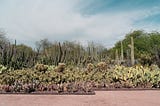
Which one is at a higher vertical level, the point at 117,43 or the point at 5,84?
the point at 117,43

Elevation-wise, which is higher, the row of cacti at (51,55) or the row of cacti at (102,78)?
the row of cacti at (51,55)

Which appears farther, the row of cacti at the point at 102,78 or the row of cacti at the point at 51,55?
the row of cacti at the point at 51,55

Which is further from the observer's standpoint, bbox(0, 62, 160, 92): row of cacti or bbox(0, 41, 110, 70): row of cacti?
bbox(0, 41, 110, 70): row of cacti

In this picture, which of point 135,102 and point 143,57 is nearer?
point 135,102

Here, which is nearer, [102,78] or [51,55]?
[102,78]

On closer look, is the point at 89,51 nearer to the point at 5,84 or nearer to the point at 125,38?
the point at 5,84

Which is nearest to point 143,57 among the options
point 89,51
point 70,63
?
point 89,51

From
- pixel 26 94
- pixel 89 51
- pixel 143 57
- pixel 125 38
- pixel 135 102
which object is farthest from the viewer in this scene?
pixel 125 38

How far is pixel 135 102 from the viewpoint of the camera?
28.0 feet

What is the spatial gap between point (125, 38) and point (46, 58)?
23.2 meters

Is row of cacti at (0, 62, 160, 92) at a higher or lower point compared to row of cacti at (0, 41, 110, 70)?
lower

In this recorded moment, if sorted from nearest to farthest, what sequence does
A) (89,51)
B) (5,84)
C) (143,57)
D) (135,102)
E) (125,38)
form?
(135,102), (5,84), (89,51), (143,57), (125,38)

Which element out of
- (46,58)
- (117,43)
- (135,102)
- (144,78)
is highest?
(117,43)

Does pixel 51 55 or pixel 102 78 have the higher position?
pixel 51 55
